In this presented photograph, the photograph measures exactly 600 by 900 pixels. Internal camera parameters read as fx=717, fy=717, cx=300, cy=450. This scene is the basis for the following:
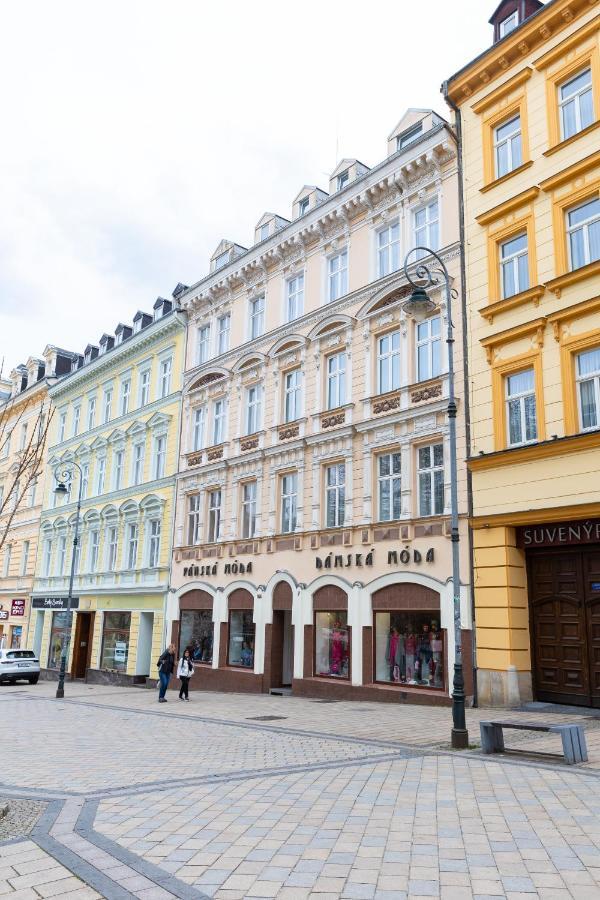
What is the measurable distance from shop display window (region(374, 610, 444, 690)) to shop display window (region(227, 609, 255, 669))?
629 centimetres

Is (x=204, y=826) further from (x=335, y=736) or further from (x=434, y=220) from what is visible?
(x=434, y=220)

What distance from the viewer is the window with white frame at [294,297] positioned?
86.7 feet

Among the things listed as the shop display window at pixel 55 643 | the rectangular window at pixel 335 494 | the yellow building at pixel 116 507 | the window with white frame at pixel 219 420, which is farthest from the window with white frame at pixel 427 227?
the shop display window at pixel 55 643

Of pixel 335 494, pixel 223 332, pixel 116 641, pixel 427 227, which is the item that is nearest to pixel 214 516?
pixel 335 494

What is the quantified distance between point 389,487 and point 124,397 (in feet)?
63.6

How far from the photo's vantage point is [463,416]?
63.0ft

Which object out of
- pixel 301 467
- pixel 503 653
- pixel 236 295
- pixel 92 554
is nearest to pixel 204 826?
pixel 503 653

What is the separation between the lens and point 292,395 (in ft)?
85.1

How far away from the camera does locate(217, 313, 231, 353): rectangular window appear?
Result: 3009 cm

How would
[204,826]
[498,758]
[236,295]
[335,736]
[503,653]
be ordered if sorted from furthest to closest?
[236,295], [503,653], [335,736], [498,758], [204,826]

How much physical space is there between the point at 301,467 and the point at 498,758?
47.9 feet

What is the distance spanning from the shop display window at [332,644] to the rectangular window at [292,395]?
6.97 metres

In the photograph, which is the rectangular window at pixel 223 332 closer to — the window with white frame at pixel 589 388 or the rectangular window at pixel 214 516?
the rectangular window at pixel 214 516

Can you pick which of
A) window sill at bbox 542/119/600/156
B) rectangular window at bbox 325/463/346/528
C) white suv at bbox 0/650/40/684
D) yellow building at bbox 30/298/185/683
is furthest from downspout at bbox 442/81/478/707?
white suv at bbox 0/650/40/684
